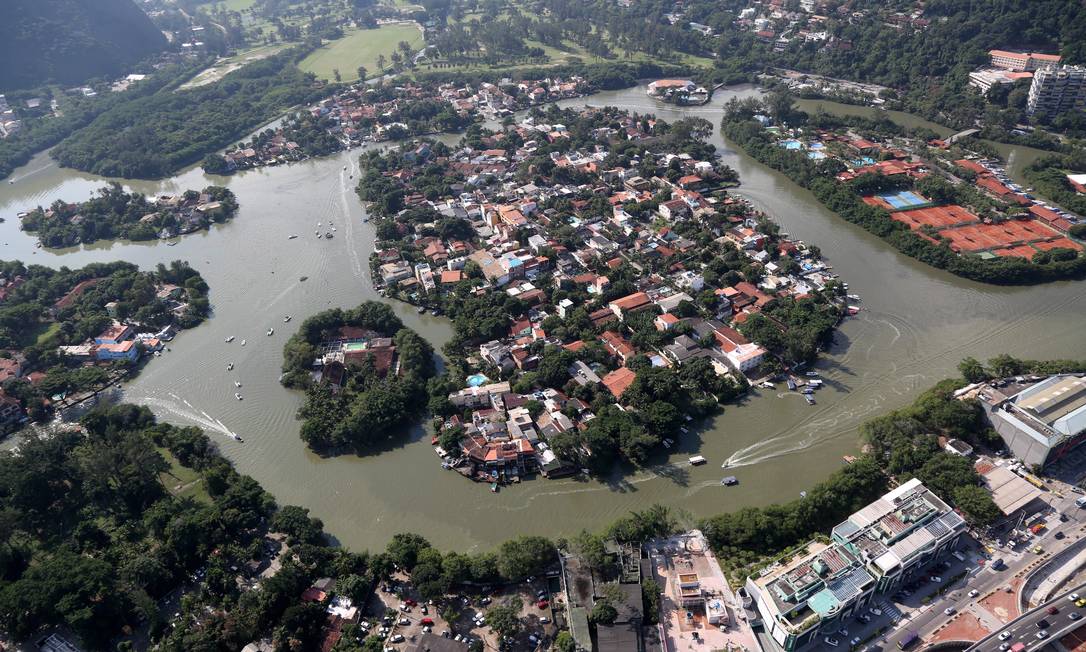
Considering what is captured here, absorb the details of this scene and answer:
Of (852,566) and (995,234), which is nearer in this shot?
(852,566)

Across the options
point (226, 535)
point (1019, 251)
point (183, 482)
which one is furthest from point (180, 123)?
point (1019, 251)

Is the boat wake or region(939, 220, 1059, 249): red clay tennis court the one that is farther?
region(939, 220, 1059, 249): red clay tennis court

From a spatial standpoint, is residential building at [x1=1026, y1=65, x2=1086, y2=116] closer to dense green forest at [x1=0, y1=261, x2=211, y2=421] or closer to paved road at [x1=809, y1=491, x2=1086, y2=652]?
paved road at [x1=809, y1=491, x2=1086, y2=652]

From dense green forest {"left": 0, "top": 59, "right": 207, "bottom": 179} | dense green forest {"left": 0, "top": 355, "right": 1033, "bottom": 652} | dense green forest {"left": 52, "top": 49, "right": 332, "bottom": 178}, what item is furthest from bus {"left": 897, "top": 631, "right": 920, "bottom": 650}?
dense green forest {"left": 0, "top": 59, "right": 207, "bottom": 179}

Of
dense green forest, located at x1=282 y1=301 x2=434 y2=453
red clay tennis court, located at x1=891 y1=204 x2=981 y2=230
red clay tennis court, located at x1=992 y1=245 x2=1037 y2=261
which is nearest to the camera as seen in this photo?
dense green forest, located at x1=282 y1=301 x2=434 y2=453

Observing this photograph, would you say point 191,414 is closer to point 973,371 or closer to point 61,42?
point 973,371

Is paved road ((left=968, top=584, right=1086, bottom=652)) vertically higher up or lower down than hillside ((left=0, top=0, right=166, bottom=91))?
higher up
